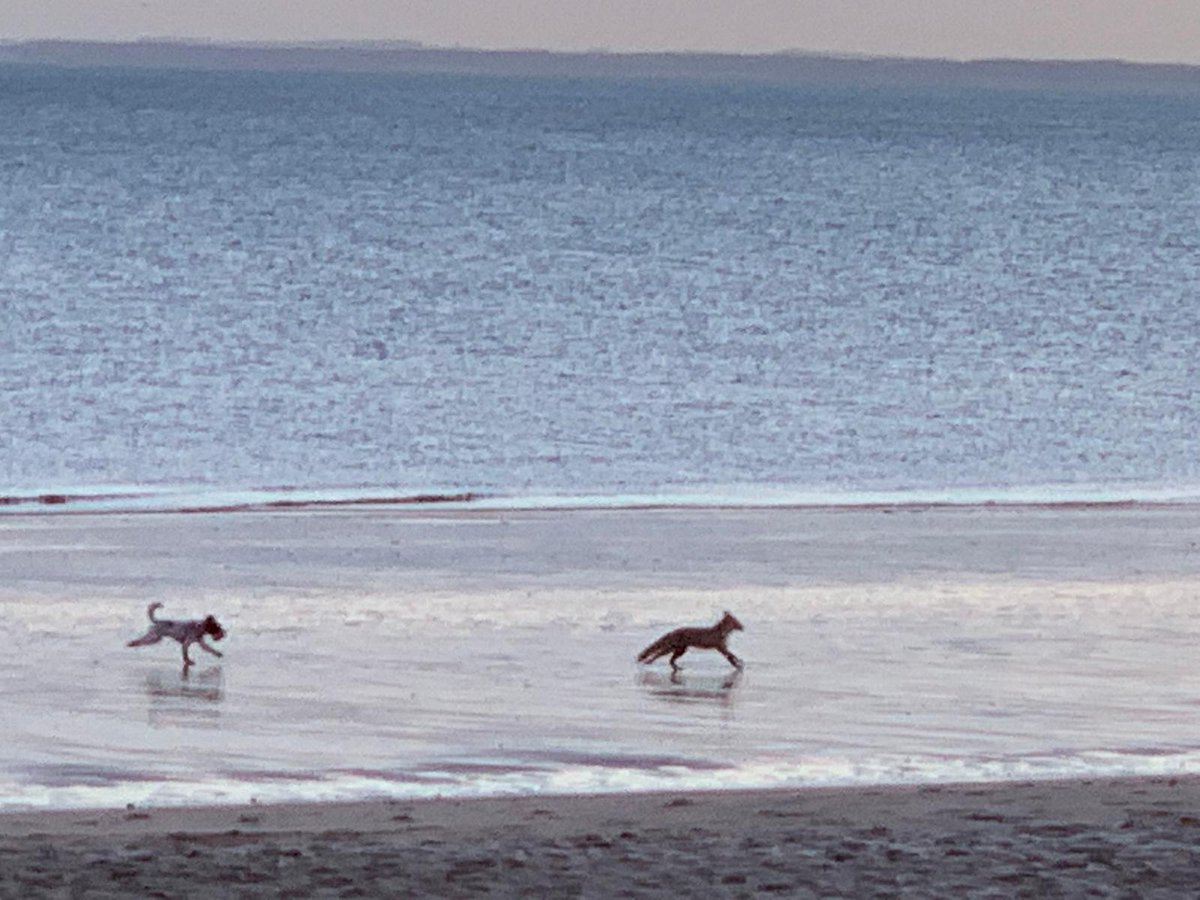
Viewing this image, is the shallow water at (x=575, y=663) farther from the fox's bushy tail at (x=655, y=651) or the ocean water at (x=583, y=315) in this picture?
the ocean water at (x=583, y=315)

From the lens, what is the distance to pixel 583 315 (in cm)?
5853

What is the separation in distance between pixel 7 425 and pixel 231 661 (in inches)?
886

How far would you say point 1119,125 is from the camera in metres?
167

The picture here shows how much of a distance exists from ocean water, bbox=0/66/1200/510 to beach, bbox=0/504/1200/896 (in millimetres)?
9247

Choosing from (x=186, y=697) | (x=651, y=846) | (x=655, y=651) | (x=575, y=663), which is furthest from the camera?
(x=575, y=663)

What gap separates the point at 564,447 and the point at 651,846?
25960mm

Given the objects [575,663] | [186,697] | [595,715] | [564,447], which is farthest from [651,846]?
[564,447]

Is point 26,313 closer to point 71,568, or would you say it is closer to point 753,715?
point 71,568

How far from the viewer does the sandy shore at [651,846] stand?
8.91m

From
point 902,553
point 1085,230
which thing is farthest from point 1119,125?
point 902,553

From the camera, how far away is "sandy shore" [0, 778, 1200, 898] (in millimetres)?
8914

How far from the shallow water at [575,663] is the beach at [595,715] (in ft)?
0.12

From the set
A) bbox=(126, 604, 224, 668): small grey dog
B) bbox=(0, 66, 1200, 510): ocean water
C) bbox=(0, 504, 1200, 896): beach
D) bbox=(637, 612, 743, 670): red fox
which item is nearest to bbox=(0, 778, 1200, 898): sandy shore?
bbox=(0, 504, 1200, 896): beach

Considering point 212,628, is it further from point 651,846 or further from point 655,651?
point 651,846
